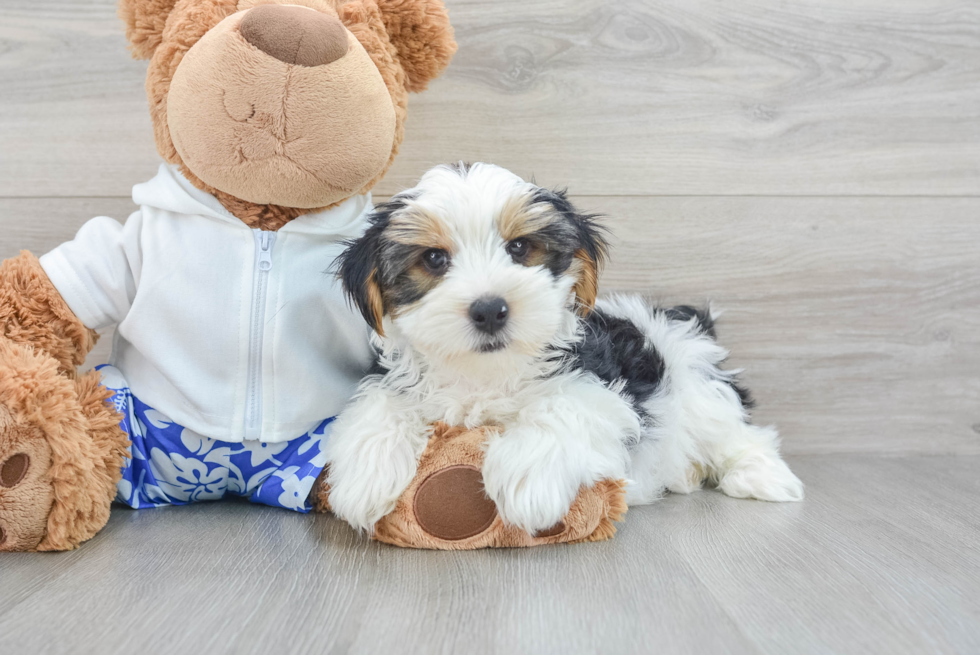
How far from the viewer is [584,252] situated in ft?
4.66

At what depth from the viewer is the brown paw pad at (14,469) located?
4.29ft

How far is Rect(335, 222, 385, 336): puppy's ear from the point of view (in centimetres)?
135

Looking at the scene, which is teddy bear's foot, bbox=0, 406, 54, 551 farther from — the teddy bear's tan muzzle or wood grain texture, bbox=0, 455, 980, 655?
the teddy bear's tan muzzle

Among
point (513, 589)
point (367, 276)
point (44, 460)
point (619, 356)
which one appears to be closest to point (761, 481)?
point (619, 356)

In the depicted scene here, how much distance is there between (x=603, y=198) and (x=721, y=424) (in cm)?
71

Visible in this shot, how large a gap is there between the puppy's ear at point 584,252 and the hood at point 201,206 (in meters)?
0.48

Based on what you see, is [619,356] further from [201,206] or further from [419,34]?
[201,206]

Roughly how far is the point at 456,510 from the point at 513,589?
0.72ft

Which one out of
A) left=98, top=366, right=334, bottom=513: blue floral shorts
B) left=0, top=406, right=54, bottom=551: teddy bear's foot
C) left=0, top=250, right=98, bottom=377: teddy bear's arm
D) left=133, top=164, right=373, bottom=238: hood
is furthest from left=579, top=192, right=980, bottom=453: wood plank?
left=0, top=406, right=54, bottom=551: teddy bear's foot

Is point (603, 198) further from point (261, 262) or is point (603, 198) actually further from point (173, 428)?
point (173, 428)

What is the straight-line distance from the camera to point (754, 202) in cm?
211

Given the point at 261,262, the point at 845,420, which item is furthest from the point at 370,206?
the point at 845,420

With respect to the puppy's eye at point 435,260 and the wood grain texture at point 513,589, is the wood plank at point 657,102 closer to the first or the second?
the puppy's eye at point 435,260

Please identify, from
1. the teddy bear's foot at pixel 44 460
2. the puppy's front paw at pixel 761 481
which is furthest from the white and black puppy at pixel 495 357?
the teddy bear's foot at pixel 44 460
